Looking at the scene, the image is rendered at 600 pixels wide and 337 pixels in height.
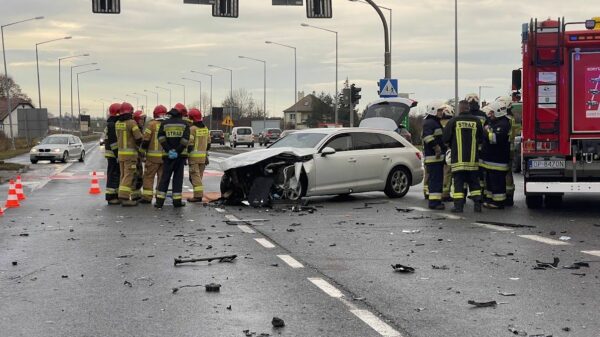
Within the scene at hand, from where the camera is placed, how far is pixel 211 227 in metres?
11.4

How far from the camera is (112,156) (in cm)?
1516

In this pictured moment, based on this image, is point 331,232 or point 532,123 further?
point 532,123

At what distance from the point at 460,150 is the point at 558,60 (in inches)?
84.4

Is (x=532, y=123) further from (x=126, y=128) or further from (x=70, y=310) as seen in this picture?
(x=70, y=310)

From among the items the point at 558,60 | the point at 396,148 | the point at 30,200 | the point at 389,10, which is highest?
the point at 389,10

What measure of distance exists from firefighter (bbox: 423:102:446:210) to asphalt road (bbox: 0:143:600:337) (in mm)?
724

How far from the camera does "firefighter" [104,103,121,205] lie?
15110 mm

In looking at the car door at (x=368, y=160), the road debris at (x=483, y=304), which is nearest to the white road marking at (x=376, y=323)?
the road debris at (x=483, y=304)

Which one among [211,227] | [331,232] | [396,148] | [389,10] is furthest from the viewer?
[389,10]

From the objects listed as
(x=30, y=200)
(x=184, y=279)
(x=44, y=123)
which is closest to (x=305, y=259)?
(x=184, y=279)

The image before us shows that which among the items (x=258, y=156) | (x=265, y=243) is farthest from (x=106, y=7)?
(x=265, y=243)

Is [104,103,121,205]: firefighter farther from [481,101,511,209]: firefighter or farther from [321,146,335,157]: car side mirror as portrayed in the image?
[481,101,511,209]: firefighter

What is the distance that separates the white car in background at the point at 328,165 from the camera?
14.3 metres

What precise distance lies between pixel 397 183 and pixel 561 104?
4356 millimetres
